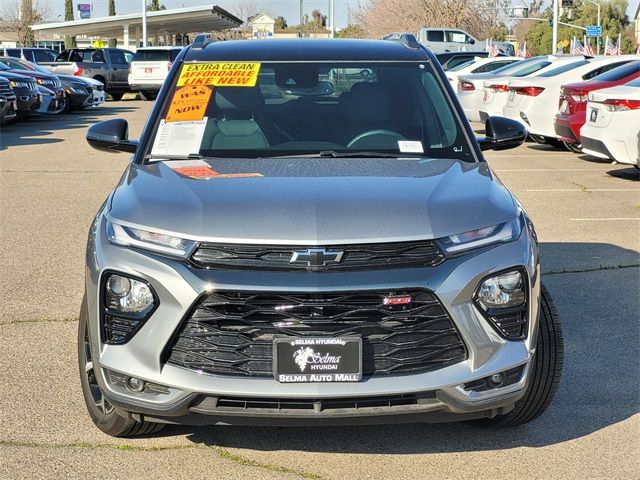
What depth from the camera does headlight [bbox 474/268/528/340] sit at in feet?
12.1

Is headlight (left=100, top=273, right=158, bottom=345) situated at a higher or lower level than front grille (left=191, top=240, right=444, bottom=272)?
lower

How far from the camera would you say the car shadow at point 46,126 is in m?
18.9

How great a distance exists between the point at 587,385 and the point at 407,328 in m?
1.75

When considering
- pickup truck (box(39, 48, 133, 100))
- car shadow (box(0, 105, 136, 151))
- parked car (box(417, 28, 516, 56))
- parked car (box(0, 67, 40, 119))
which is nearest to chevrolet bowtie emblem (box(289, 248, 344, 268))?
car shadow (box(0, 105, 136, 151))

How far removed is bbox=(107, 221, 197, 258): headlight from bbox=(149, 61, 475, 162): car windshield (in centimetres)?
103

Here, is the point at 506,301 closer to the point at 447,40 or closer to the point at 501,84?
the point at 501,84

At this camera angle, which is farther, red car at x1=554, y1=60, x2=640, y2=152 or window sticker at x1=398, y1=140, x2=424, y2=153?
red car at x1=554, y1=60, x2=640, y2=152

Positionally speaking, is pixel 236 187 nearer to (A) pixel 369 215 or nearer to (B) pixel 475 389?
(A) pixel 369 215

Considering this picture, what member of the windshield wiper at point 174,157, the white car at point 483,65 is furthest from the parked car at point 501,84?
the windshield wiper at point 174,157

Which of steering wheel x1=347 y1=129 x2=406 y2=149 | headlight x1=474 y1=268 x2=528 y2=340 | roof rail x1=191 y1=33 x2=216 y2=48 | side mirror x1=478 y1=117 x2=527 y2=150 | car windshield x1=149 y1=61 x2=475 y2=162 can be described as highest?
roof rail x1=191 y1=33 x2=216 y2=48

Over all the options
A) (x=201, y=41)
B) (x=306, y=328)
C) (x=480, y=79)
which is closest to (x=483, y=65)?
(x=480, y=79)

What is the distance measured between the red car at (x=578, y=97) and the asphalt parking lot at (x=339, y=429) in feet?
18.4

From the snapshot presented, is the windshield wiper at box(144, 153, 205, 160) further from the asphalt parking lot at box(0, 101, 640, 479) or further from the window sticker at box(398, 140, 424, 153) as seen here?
the asphalt parking lot at box(0, 101, 640, 479)

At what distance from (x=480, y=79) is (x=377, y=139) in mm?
16550
